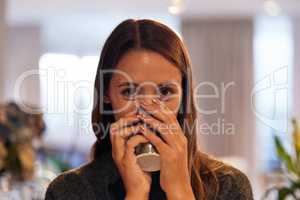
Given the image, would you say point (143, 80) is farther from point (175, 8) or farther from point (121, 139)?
point (175, 8)

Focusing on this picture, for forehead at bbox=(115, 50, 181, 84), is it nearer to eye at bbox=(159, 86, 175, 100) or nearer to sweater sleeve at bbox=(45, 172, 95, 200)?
eye at bbox=(159, 86, 175, 100)

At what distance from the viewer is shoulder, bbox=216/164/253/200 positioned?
624 mm

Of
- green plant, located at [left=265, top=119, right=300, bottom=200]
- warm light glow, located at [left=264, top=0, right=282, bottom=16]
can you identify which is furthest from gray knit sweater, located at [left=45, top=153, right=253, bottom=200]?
warm light glow, located at [left=264, top=0, right=282, bottom=16]

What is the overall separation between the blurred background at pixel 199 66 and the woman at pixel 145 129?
0.05 meters

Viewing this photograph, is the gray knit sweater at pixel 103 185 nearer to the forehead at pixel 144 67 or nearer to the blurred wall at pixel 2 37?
the forehead at pixel 144 67

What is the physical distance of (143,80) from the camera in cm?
59

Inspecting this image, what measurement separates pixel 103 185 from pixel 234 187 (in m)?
0.15

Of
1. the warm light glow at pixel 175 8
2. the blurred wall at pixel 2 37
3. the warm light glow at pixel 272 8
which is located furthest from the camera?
the warm light glow at pixel 272 8

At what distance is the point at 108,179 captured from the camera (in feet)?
2.00

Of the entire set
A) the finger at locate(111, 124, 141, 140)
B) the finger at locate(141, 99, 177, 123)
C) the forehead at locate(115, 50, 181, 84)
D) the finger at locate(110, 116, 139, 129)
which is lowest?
the finger at locate(111, 124, 141, 140)

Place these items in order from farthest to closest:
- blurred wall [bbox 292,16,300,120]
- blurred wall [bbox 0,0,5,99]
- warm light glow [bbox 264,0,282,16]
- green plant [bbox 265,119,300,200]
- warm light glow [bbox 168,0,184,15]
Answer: blurred wall [bbox 292,16,300,120] → warm light glow [bbox 264,0,282,16] → blurred wall [bbox 0,0,5,99] → green plant [bbox 265,119,300,200] → warm light glow [bbox 168,0,184,15]

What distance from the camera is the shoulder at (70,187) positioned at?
612mm

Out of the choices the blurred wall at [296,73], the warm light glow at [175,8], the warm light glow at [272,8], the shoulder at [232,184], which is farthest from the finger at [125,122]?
the blurred wall at [296,73]

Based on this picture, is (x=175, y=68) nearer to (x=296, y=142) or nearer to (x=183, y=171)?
(x=183, y=171)
